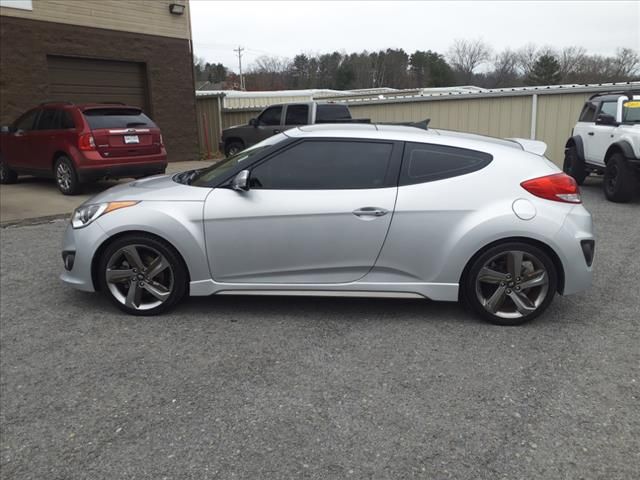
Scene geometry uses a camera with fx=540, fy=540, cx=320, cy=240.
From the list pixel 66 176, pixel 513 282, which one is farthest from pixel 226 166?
pixel 66 176

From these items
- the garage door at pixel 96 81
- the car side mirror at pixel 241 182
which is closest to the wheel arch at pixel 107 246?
the car side mirror at pixel 241 182

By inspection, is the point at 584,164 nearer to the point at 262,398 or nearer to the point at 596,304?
the point at 596,304

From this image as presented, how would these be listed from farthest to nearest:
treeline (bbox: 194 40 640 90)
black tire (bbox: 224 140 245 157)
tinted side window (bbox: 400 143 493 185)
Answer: treeline (bbox: 194 40 640 90), black tire (bbox: 224 140 245 157), tinted side window (bbox: 400 143 493 185)

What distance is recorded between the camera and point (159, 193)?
4309mm

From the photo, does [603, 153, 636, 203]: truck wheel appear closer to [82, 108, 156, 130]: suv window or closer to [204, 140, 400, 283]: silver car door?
[204, 140, 400, 283]: silver car door

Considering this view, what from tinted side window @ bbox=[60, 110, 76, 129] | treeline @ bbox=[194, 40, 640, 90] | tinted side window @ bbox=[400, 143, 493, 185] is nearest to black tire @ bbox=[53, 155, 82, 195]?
tinted side window @ bbox=[60, 110, 76, 129]

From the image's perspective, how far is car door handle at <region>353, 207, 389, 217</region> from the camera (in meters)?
4.00

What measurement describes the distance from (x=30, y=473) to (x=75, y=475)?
0.73 ft

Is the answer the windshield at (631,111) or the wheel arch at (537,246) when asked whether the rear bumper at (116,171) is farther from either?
the windshield at (631,111)

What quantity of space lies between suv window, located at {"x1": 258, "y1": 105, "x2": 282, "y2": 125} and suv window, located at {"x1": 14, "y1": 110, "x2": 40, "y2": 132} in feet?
20.8

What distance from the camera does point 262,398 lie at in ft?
10.2

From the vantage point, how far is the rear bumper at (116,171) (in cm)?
937

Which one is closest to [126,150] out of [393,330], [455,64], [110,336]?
[110,336]

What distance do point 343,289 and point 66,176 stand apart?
7565 millimetres
